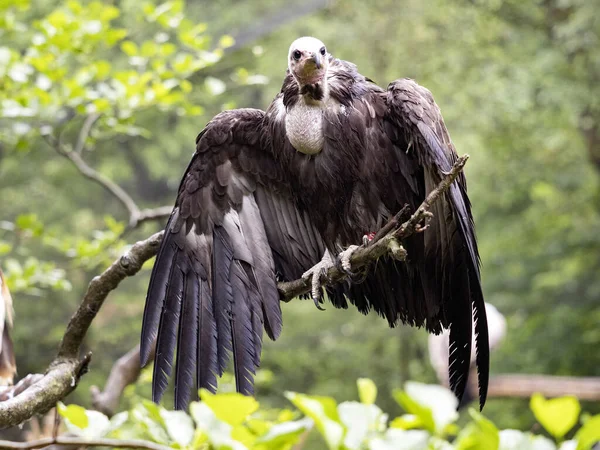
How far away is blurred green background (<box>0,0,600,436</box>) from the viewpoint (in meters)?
9.14

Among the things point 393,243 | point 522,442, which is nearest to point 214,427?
point 522,442

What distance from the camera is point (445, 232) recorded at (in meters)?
3.09

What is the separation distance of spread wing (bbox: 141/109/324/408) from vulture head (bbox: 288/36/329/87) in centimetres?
42

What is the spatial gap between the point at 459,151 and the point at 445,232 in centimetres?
671

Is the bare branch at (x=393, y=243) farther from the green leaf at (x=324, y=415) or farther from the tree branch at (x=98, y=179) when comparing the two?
the green leaf at (x=324, y=415)

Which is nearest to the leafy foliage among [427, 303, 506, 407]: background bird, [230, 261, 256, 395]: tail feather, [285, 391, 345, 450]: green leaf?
[285, 391, 345, 450]: green leaf

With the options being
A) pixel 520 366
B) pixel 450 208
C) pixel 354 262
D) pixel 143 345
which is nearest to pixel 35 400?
pixel 143 345

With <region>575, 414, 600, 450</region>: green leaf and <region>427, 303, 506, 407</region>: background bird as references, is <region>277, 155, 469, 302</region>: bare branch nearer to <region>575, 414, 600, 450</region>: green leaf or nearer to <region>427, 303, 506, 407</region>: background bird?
<region>575, 414, 600, 450</region>: green leaf

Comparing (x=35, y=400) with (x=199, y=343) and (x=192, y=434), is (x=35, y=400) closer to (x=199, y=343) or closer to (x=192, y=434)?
(x=199, y=343)

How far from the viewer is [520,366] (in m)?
10.8

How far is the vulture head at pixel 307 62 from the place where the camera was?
9.83 feet

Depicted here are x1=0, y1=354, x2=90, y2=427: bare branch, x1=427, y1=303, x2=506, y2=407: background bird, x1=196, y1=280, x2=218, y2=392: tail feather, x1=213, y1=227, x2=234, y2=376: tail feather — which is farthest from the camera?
x1=427, y1=303, x2=506, y2=407: background bird

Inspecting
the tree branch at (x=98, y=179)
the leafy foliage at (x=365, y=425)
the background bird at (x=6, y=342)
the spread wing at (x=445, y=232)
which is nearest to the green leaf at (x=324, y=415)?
the leafy foliage at (x=365, y=425)

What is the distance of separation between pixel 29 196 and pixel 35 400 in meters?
7.42
